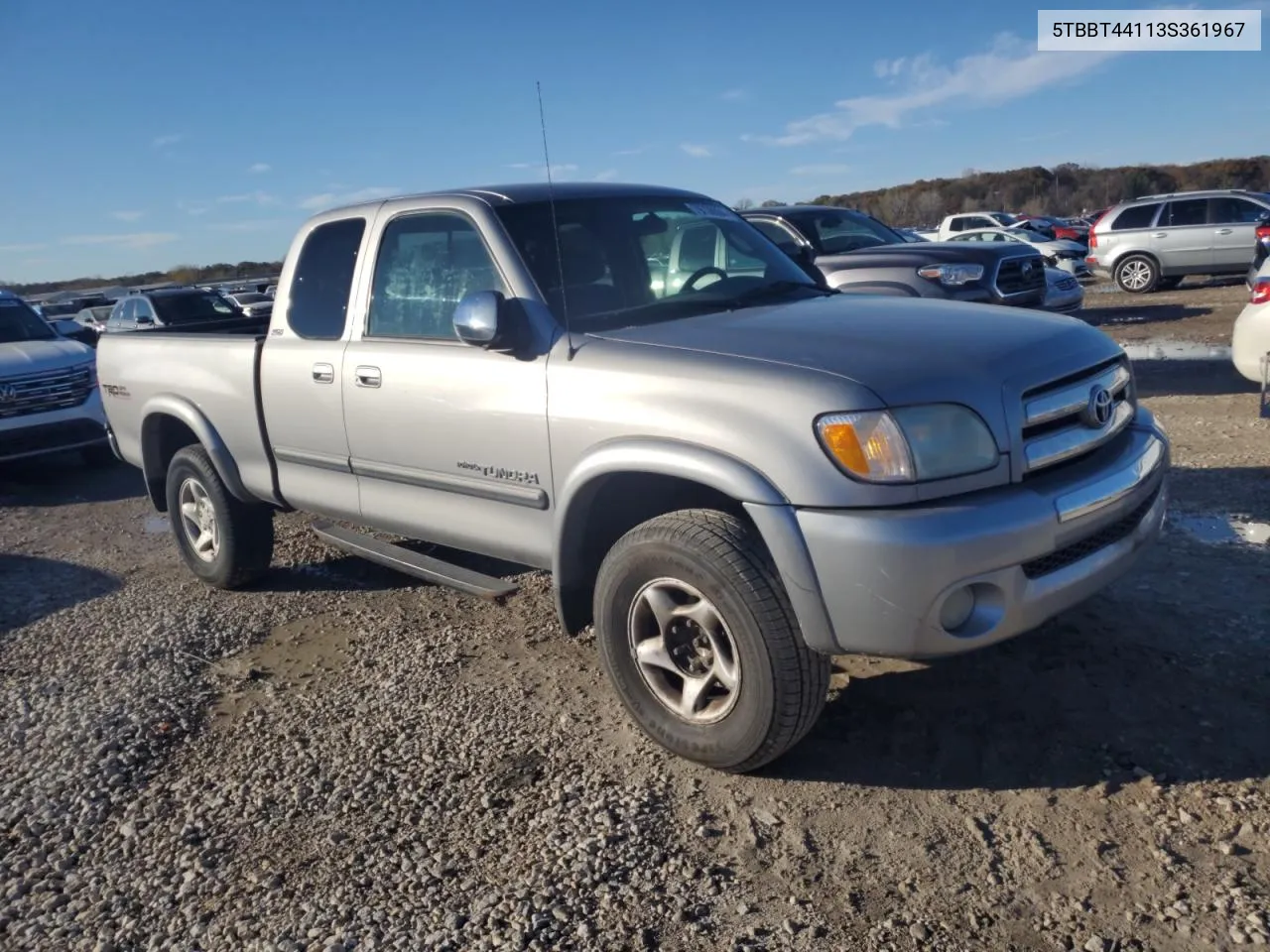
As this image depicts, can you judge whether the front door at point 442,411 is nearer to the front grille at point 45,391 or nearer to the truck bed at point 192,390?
the truck bed at point 192,390

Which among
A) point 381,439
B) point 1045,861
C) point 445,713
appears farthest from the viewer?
point 381,439

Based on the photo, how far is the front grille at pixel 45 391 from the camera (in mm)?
9242

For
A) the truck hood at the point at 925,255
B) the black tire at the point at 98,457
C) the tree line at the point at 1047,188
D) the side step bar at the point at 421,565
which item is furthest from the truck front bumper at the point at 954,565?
the tree line at the point at 1047,188

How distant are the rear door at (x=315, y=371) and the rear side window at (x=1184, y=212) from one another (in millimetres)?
17271

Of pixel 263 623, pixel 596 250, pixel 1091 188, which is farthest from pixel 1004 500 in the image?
pixel 1091 188

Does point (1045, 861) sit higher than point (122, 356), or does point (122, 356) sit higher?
point (122, 356)

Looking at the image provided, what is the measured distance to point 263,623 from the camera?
525cm

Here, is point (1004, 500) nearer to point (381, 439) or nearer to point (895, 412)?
point (895, 412)

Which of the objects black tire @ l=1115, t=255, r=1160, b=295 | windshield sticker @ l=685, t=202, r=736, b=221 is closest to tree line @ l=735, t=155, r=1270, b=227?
black tire @ l=1115, t=255, r=1160, b=295

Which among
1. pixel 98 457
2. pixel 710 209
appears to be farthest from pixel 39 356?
pixel 710 209

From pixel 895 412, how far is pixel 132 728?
10.3 ft

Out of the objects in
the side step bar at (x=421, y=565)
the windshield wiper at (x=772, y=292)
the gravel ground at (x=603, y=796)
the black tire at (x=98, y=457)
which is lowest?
the gravel ground at (x=603, y=796)

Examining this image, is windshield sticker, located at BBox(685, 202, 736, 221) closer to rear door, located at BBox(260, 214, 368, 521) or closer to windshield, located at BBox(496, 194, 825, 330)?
windshield, located at BBox(496, 194, 825, 330)

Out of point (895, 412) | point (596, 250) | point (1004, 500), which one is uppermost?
point (596, 250)
